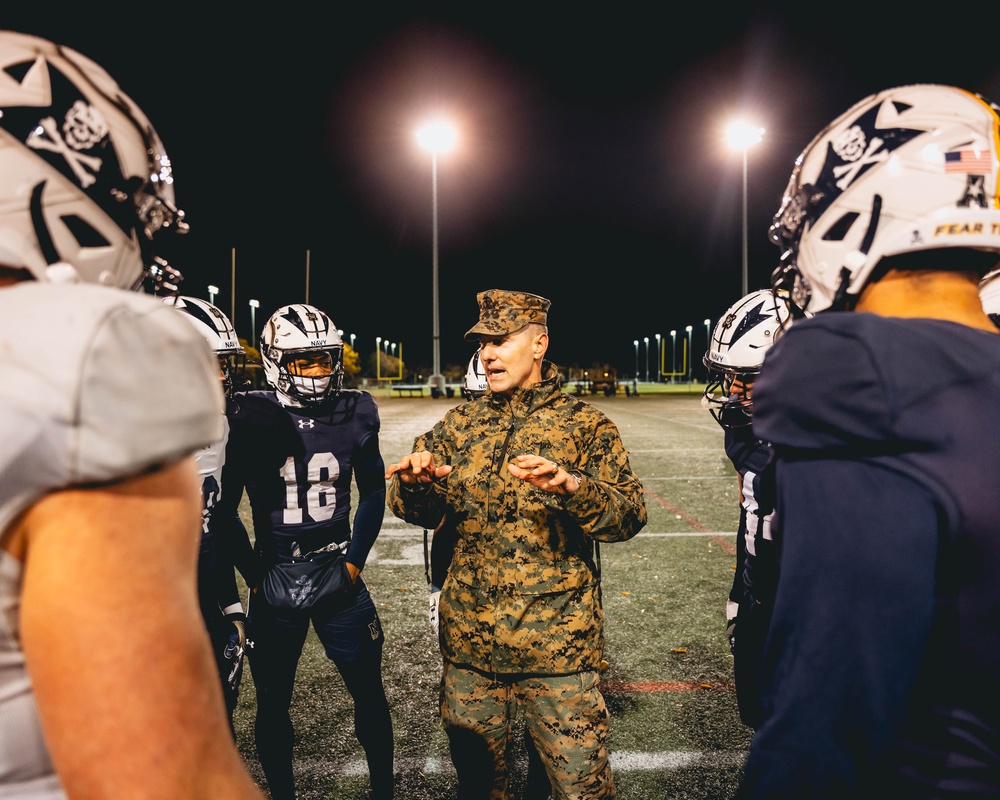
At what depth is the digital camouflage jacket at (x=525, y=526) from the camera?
2650mm

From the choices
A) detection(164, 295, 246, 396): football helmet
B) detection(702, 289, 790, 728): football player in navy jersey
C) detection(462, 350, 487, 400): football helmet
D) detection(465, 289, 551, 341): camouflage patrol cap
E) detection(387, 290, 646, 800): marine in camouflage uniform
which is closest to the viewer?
detection(387, 290, 646, 800): marine in camouflage uniform

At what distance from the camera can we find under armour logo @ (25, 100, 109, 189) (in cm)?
98

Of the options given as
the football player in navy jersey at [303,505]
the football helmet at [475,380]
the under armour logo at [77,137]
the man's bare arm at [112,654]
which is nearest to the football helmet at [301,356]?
the football player in navy jersey at [303,505]

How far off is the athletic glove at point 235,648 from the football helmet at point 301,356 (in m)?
1.24

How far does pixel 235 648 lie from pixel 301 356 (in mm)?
1663

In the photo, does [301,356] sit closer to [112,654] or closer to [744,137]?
[112,654]

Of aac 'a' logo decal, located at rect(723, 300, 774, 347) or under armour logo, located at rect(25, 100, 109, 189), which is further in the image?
aac 'a' logo decal, located at rect(723, 300, 774, 347)

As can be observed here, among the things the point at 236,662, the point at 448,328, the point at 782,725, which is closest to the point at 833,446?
the point at 782,725

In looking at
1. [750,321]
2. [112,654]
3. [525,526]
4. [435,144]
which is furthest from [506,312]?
[435,144]

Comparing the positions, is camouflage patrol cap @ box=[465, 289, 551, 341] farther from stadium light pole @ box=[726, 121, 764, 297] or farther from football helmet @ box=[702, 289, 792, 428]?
stadium light pole @ box=[726, 121, 764, 297]

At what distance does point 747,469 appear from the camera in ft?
11.1

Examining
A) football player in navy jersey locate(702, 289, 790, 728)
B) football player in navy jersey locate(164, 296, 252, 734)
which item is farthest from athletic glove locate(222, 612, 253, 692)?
football player in navy jersey locate(702, 289, 790, 728)

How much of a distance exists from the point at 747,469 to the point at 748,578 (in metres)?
0.60

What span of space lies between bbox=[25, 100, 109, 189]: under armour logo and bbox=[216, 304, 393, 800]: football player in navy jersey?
8.36 ft
